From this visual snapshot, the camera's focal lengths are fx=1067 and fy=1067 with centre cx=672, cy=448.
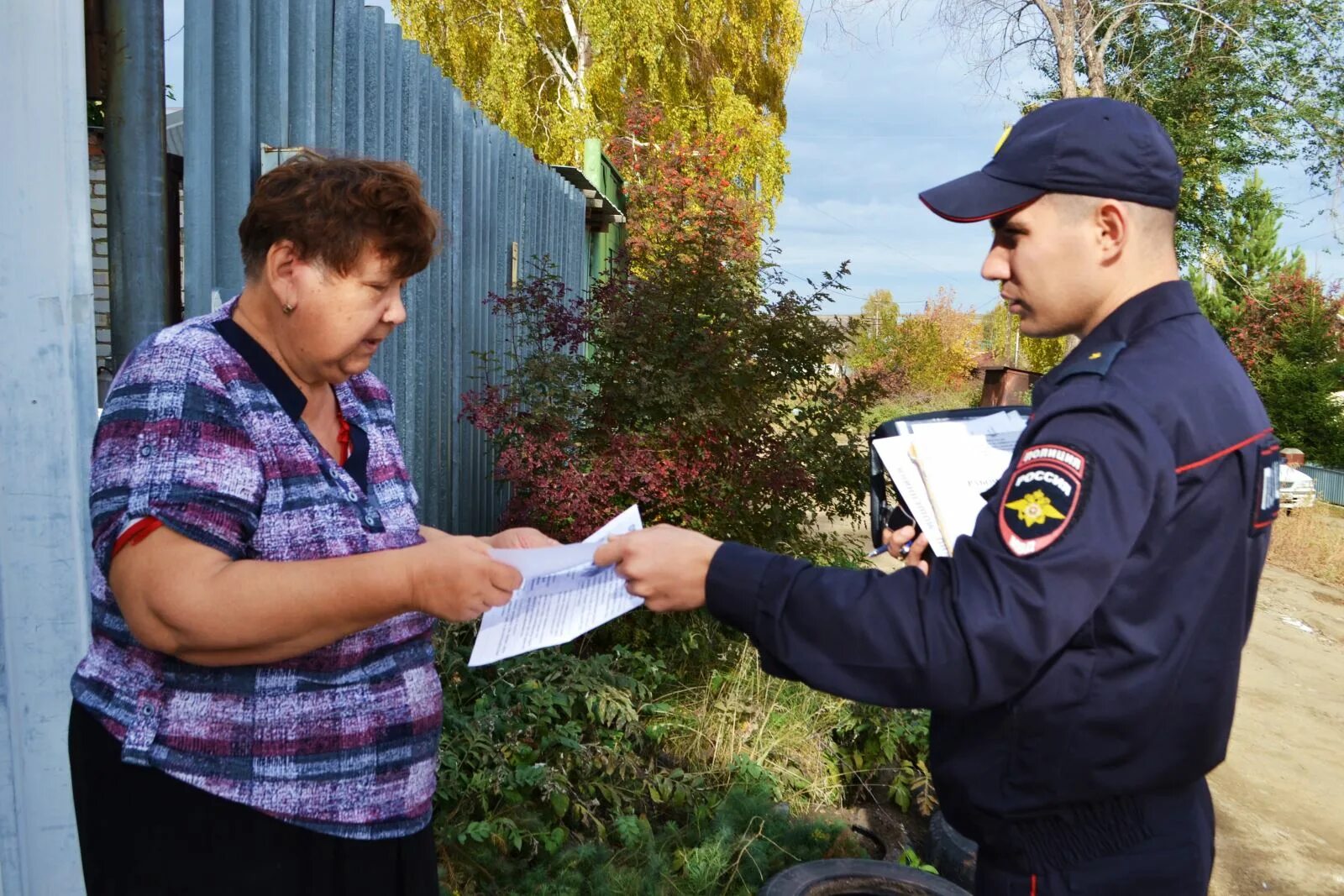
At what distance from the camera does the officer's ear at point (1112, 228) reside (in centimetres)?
162

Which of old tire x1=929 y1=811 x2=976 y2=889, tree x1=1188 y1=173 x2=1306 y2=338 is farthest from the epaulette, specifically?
Result: tree x1=1188 y1=173 x2=1306 y2=338

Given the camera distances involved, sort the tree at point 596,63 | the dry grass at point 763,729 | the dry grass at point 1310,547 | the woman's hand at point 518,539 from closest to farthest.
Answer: the woman's hand at point 518,539
the dry grass at point 763,729
the dry grass at point 1310,547
the tree at point 596,63

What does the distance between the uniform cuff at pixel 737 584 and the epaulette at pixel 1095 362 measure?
52 cm

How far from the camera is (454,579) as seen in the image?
5.10 ft

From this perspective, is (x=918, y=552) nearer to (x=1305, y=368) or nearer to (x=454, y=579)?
(x=454, y=579)

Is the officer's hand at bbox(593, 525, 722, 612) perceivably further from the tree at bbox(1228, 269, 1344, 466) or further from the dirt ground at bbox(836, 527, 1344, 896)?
the tree at bbox(1228, 269, 1344, 466)

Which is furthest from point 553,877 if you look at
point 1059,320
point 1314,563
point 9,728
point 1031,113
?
point 1314,563

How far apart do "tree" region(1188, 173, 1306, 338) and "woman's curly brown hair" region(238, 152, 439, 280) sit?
1948 cm

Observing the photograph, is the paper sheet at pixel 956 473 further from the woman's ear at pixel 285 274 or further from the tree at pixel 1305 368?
the tree at pixel 1305 368

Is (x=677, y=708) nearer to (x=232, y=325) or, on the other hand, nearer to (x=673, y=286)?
(x=673, y=286)

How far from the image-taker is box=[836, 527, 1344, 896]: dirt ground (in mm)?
4309

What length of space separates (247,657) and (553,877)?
6.66 feet

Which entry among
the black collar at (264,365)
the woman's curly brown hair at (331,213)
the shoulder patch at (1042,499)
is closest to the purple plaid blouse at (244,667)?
the black collar at (264,365)

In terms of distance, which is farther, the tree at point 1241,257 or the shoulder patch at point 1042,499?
the tree at point 1241,257
